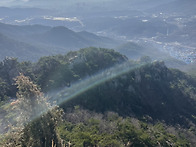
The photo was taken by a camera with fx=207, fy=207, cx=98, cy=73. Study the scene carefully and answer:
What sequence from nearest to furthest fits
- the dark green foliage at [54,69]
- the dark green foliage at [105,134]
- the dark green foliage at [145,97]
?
the dark green foliage at [105,134] → the dark green foliage at [145,97] → the dark green foliage at [54,69]

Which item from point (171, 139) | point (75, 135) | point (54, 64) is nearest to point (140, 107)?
point (171, 139)

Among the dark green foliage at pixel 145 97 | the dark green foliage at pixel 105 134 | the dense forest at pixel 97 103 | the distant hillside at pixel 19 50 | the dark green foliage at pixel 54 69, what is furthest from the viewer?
the distant hillside at pixel 19 50

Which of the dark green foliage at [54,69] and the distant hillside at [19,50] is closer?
the dark green foliage at [54,69]

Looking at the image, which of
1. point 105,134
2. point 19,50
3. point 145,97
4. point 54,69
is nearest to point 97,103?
point 54,69

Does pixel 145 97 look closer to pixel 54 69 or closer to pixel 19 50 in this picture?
pixel 54 69

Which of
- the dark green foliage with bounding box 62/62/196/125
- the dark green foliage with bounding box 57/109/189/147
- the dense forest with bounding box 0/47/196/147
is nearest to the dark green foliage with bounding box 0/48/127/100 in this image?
the dense forest with bounding box 0/47/196/147

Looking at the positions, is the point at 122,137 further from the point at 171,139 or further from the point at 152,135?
the point at 171,139

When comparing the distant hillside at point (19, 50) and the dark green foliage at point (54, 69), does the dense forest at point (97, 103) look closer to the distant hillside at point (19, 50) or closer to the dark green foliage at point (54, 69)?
the dark green foliage at point (54, 69)

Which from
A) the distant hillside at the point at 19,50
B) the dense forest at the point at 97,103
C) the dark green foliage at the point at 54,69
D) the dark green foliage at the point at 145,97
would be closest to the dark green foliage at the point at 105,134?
the dense forest at the point at 97,103
